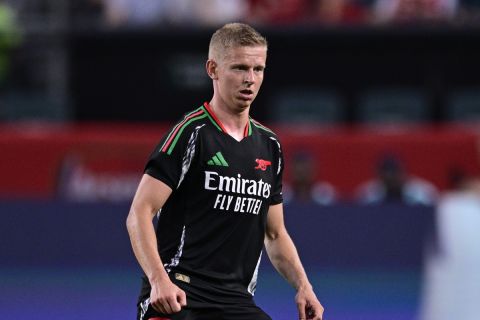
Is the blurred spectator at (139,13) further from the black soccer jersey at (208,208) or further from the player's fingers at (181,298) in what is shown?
the player's fingers at (181,298)

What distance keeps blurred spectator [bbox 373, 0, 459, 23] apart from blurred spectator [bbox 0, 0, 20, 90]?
542 cm

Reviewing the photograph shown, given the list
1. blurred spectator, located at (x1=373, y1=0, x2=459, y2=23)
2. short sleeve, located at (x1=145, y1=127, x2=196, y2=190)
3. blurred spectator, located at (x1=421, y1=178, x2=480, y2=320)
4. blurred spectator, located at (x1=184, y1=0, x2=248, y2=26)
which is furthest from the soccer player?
blurred spectator, located at (x1=373, y1=0, x2=459, y2=23)

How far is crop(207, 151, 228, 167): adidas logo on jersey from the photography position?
225 inches

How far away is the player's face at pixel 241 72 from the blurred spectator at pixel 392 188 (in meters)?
8.20

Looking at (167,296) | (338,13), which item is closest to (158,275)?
(167,296)

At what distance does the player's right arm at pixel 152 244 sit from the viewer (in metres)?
5.31

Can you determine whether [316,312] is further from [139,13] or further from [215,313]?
[139,13]

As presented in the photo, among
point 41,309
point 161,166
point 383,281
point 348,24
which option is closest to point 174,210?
point 161,166

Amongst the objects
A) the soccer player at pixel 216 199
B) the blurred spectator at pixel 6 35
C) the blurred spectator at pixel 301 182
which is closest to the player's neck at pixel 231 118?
the soccer player at pixel 216 199

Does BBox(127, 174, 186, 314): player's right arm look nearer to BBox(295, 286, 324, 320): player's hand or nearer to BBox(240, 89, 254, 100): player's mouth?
BBox(240, 89, 254, 100): player's mouth

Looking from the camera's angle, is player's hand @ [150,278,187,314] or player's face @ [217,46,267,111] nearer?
player's hand @ [150,278,187,314]

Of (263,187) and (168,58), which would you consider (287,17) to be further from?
(263,187)

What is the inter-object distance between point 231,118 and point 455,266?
259 inches

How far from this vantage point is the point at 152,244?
214 inches
